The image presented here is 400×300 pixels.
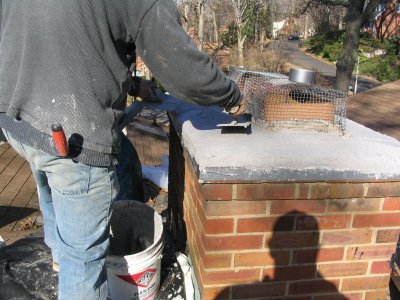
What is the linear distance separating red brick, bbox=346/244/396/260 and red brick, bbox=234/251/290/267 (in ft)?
1.00

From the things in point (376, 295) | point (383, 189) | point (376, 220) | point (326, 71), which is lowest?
point (326, 71)

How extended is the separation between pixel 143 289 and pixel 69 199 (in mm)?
753

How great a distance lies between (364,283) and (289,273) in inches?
15.3

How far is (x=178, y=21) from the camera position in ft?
5.15

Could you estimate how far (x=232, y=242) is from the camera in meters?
1.70

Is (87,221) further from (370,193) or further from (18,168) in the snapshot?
(18,168)

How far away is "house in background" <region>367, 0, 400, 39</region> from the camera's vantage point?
89.8 ft

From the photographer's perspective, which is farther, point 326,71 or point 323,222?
point 326,71

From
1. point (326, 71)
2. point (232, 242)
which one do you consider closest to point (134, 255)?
point (232, 242)

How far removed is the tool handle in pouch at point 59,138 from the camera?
1436 mm

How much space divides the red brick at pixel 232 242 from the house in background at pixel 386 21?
29.5m

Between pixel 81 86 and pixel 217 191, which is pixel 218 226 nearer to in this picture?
pixel 217 191

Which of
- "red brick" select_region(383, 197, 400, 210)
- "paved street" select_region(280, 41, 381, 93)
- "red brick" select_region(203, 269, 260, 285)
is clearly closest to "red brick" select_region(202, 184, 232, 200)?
"red brick" select_region(203, 269, 260, 285)

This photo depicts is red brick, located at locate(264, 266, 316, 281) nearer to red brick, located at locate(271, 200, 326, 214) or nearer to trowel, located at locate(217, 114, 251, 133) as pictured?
red brick, located at locate(271, 200, 326, 214)
